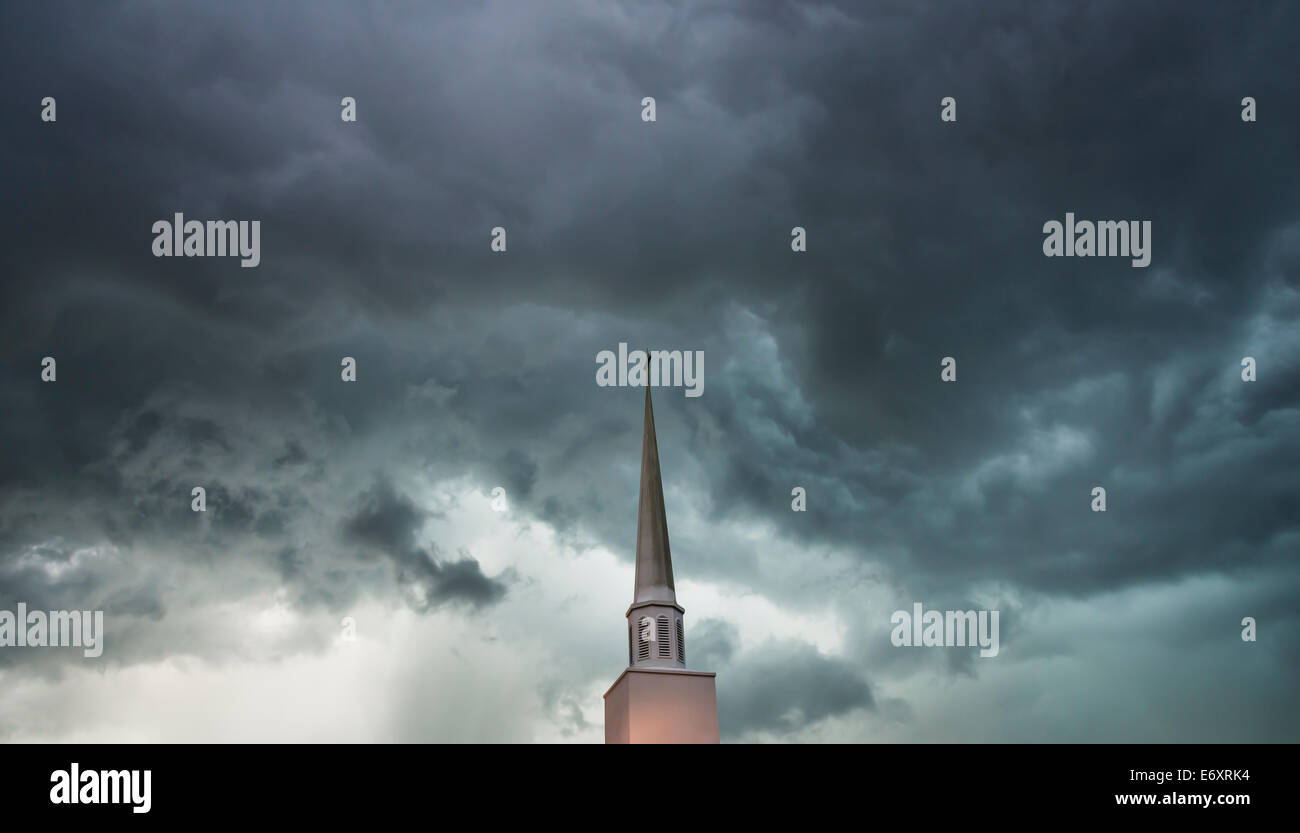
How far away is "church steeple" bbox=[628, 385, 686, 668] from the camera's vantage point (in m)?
63.8

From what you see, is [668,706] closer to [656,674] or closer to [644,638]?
[656,674]

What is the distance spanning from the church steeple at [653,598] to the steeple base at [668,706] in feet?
4.58

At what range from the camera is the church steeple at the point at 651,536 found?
217 ft

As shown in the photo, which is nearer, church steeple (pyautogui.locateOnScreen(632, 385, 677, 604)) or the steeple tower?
the steeple tower

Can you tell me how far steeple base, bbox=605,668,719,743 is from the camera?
60750 mm

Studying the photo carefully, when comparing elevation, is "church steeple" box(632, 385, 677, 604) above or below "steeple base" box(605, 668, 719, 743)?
above

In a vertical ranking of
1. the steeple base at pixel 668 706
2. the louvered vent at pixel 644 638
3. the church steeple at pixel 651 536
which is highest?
the church steeple at pixel 651 536

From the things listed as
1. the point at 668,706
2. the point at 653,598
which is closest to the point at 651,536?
the point at 653,598

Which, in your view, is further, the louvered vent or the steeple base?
the louvered vent

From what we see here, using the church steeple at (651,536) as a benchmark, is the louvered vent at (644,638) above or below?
below

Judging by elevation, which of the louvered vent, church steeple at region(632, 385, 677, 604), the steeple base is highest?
church steeple at region(632, 385, 677, 604)

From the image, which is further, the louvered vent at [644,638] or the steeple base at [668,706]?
the louvered vent at [644,638]

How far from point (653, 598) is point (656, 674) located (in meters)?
4.98

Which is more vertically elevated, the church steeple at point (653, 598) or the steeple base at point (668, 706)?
the church steeple at point (653, 598)
